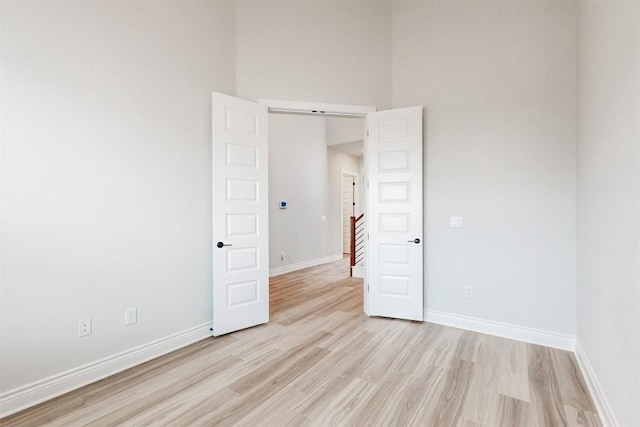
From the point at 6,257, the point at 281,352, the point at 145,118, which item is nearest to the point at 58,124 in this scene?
the point at 145,118

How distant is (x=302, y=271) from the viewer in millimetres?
6238

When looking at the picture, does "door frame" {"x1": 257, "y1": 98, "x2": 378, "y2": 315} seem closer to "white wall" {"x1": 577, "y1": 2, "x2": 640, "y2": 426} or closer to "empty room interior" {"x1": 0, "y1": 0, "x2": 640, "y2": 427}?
"empty room interior" {"x1": 0, "y1": 0, "x2": 640, "y2": 427}

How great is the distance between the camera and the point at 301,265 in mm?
6523

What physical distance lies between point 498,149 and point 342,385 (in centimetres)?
259

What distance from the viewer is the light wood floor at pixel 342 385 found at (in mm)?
1839

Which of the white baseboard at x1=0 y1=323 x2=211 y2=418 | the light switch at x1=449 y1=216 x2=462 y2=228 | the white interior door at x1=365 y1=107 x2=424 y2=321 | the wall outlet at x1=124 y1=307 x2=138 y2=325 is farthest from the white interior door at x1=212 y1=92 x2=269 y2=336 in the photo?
the light switch at x1=449 y1=216 x2=462 y2=228

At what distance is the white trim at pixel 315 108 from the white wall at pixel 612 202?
1992mm

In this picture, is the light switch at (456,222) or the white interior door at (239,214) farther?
the light switch at (456,222)

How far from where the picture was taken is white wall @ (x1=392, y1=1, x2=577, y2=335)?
2.75m

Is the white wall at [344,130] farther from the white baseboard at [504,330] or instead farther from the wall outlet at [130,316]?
the wall outlet at [130,316]

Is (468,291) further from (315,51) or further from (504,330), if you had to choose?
(315,51)

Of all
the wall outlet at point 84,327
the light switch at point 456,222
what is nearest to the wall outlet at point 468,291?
the light switch at point 456,222

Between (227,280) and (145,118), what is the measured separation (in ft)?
5.32

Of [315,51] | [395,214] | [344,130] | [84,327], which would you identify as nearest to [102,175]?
[84,327]
